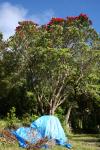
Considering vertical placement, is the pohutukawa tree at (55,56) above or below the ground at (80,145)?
above

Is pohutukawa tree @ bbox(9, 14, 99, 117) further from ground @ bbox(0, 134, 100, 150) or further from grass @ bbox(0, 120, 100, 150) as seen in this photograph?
ground @ bbox(0, 134, 100, 150)

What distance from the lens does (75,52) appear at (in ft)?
80.8

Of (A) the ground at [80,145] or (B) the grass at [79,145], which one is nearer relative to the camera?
(A) the ground at [80,145]

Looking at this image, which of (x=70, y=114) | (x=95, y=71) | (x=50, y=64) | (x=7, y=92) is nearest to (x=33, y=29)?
(x=50, y=64)

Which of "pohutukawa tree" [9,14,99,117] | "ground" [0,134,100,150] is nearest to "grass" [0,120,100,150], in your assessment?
"ground" [0,134,100,150]

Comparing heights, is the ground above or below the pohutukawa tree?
below

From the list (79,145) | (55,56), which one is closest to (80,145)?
(79,145)

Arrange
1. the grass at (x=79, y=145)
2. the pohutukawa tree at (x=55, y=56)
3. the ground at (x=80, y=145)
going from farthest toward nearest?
the pohutukawa tree at (x=55, y=56) → the grass at (x=79, y=145) → the ground at (x=80, y=145)

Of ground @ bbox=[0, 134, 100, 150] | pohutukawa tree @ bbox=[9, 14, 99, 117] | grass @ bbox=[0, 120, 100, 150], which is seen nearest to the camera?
ground @ bbox=[0, 134, 100, 150]

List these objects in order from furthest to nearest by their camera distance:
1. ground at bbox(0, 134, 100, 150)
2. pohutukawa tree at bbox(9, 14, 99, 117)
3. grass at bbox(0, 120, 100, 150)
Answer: pohutukawa tree at bbox(9, 14, 99, 117) < grass at bbox(0, 120, 100, 150) < ground at bbox(0, 134, 100, 150)

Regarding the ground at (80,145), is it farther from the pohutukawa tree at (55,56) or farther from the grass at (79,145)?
the pohutukawa tree at (55,56)

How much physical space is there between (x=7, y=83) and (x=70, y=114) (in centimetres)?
742

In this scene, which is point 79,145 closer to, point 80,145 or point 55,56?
point 80,145

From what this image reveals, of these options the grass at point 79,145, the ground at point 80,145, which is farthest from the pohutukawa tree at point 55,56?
the ground at point 80,145
